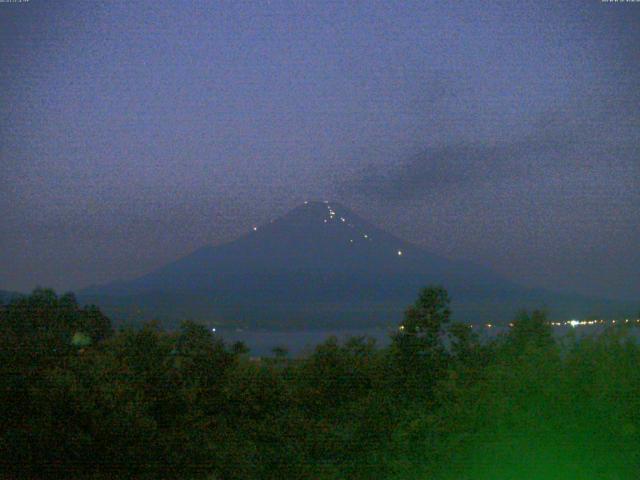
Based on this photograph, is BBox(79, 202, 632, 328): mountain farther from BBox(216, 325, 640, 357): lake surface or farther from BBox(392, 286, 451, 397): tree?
BBox(392, 286, 451, 397): tree

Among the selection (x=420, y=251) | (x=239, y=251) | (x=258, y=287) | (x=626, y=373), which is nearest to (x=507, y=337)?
(x=626, y=373)

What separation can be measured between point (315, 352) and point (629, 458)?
5239 mm

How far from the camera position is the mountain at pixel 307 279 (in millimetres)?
13078

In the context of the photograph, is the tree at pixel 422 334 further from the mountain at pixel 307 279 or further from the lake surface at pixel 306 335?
the mountain at pixel 307 279

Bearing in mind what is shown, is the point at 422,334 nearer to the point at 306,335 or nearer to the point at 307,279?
the point at 306,335

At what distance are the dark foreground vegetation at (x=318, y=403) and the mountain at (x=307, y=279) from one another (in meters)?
3.17

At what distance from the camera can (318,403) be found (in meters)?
8.02

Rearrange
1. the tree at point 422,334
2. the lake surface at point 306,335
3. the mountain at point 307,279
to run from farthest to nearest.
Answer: the mountain at point 307,279 → the tree at point 422,334 → the lake surface at point 306,335

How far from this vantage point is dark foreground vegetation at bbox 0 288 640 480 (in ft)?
12.5

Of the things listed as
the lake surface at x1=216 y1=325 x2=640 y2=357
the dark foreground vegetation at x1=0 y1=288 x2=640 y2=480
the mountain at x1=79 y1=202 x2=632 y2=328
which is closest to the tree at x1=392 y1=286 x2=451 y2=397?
the dark foreground vegetation at x1=0 y1=288 x2=640 y2=480

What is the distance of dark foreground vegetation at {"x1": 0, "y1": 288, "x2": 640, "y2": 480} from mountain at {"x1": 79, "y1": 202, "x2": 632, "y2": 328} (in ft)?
10.4

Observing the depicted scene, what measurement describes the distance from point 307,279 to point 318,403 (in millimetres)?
7911

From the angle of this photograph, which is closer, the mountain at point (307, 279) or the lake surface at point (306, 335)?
the lake surface at point (306, 335)

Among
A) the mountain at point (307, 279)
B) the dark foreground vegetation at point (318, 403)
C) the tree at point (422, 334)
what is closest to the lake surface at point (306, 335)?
the dark foreground vegetation at point (318, 403)
